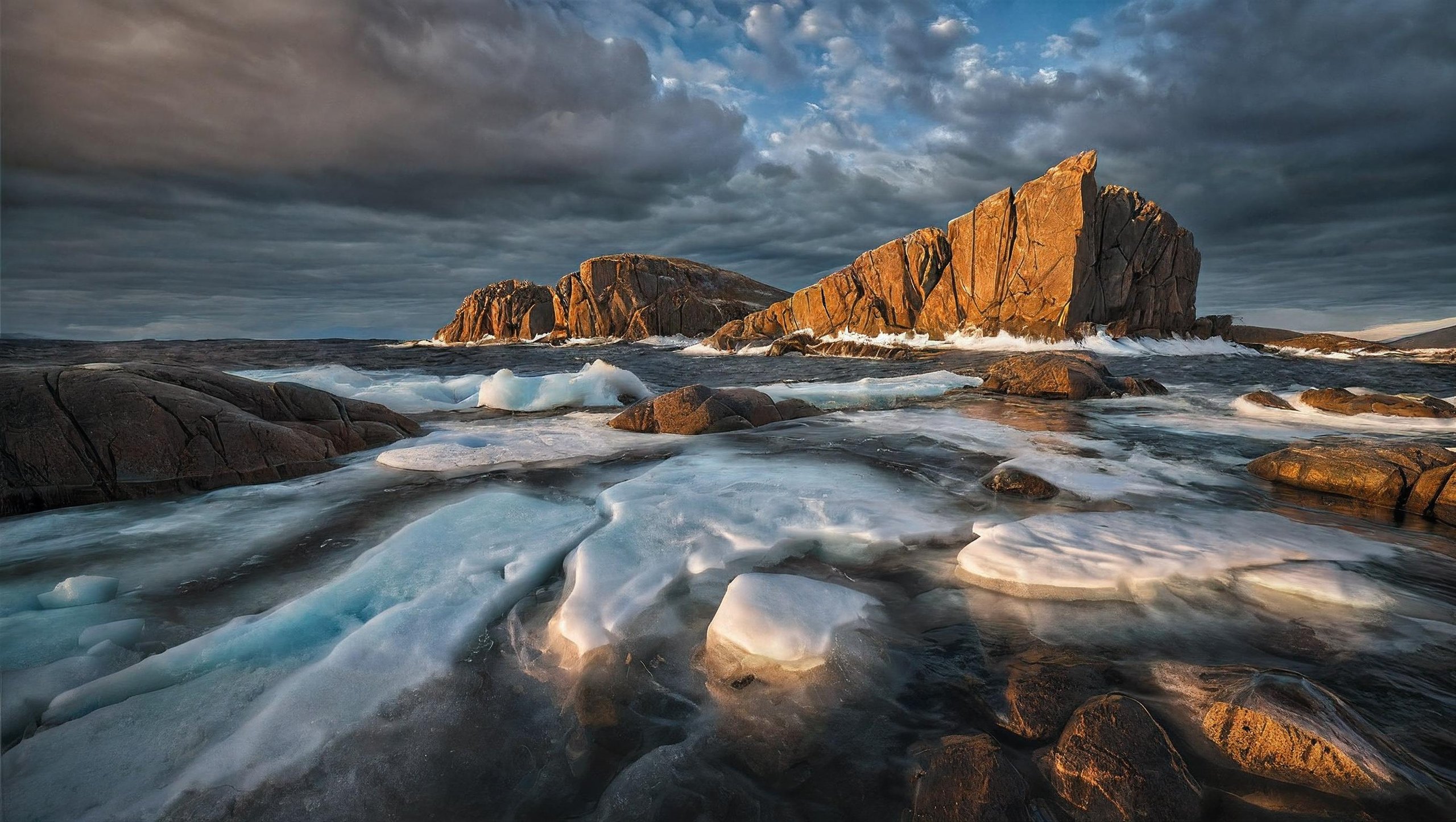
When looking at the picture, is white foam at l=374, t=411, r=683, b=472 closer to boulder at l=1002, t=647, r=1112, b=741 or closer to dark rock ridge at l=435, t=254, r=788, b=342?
boulder at l=1002, t=647, r=1112, b=741

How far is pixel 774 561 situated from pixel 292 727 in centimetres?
287

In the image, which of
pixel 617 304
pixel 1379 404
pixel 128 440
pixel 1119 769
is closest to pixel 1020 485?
pixel 1119 769

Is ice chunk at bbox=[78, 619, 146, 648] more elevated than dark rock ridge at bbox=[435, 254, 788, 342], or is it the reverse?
dark rock ridge at bbox=[435, 254, 788, 342]

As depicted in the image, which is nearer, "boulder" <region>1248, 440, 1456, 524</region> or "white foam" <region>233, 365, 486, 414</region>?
"boulder" <region>1248, 440, 1456, 524</region>

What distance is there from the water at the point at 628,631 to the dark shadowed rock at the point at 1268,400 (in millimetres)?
8828

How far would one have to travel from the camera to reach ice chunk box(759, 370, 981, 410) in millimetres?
15344

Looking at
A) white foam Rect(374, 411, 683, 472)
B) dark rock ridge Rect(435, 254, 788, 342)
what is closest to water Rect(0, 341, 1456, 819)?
white foam Rect(374, 411, 683, 472)

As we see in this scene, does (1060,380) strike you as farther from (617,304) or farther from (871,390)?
(617,304)

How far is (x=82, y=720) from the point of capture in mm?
2400

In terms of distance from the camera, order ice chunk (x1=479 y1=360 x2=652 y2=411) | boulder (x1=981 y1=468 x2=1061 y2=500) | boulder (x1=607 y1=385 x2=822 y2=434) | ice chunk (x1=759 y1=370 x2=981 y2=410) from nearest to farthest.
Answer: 1. boulder (x1=981 y1=468 x2=1061 y2=500)
2. boulder (x1=607 y1=385 x2=822 y2=434)
3. ice chunk (x1=479 y1=360 x2=652 y2=411)
4. ice chunk (x1=759 y1=370 x2=981 y2=410)

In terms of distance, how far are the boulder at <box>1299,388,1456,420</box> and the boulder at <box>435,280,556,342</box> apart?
10044cm

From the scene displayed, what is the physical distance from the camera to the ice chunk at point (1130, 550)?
3.69 m

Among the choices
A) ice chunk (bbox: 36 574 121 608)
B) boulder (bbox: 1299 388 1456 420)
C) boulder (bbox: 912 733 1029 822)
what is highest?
boulder (bbox: 1299 388 1456 420)

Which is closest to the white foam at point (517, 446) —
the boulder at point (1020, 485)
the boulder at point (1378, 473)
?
the boulder at point (1020, 485)
